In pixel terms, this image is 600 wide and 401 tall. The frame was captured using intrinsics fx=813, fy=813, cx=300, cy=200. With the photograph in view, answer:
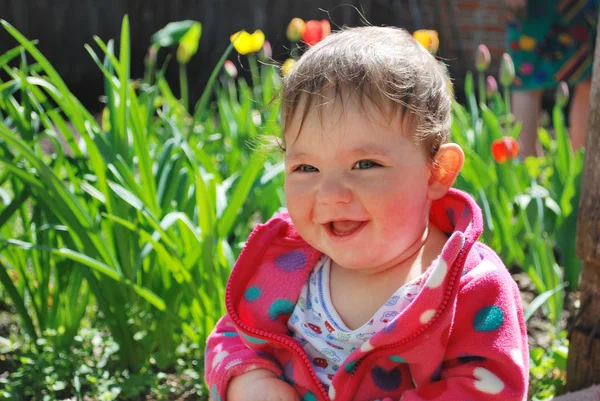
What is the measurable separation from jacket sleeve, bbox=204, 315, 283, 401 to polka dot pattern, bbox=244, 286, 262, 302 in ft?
0.21

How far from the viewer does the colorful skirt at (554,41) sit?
334 cm

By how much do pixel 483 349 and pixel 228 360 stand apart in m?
0.45

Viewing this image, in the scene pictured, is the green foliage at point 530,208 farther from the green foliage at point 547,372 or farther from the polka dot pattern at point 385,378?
the polka dot pattern at point 385,378

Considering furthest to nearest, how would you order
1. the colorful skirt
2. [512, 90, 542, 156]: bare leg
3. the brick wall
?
the brick wall → [512, 90, 542, 156]: bare leg → the colorful skirt

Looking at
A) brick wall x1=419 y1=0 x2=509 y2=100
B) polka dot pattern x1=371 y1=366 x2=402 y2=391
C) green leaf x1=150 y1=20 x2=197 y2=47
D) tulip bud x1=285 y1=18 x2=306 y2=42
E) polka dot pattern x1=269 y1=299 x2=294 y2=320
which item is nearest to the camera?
polka dot pattern x1=371 y1=366 x2=402 y2=391

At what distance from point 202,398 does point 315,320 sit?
0.64 meters

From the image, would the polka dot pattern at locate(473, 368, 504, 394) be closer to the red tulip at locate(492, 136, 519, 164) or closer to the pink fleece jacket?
the pink fleece jacket

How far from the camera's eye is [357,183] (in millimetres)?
1208

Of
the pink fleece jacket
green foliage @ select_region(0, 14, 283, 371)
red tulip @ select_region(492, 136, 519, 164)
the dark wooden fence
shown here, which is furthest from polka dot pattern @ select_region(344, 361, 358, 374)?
the dark wooden fence

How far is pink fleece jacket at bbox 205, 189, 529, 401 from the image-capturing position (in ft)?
3.90

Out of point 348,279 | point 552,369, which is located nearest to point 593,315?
point 552,369

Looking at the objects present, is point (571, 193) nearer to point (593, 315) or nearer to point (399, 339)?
point (593, 315)

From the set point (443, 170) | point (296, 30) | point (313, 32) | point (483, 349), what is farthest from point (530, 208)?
point (483, 349)

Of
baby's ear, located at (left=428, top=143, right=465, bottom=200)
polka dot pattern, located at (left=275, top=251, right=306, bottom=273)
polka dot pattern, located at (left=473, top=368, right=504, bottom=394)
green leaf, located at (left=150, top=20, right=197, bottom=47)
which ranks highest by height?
baby's ear, located at (left=428, top=143, right=465, bottom=200)
